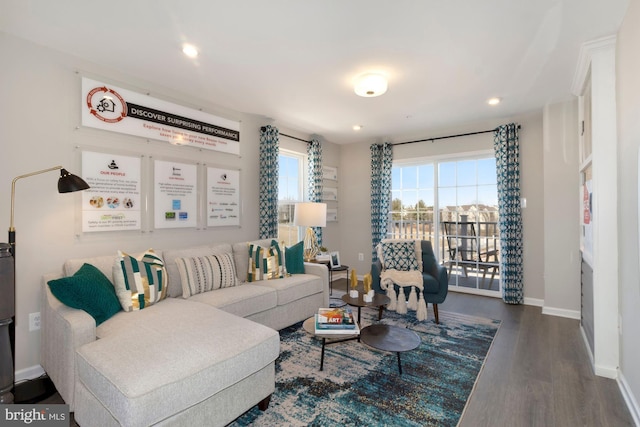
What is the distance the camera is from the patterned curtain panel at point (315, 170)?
5.16 m

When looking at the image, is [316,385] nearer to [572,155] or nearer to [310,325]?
[310,325]

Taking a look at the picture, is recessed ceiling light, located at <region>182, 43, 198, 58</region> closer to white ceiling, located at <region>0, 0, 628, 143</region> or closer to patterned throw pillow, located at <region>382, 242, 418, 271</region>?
white ceiling, located at <region>0, 0, 628, 143</region>

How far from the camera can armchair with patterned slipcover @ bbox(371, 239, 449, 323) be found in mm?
3551

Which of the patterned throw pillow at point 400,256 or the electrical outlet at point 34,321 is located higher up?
the patterned throw pillow at point 400,256

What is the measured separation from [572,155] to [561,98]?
2.28 ft

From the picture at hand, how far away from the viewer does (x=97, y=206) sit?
9.31ft

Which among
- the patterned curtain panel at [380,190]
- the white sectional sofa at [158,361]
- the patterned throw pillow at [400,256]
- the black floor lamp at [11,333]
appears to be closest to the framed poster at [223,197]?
the white sectional sofa at [158,361]

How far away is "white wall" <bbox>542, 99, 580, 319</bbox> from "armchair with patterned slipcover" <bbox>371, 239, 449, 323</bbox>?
1.45 meters

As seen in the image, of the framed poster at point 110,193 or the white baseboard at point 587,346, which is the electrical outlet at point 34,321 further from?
the white baseboard at point 587,346

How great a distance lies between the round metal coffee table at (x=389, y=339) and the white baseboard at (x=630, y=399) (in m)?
1.29

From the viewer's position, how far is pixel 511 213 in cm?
430

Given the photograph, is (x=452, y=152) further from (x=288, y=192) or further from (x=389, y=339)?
(x=389, y=339)

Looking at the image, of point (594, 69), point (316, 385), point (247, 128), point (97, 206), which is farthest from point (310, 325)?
point (594, 69)

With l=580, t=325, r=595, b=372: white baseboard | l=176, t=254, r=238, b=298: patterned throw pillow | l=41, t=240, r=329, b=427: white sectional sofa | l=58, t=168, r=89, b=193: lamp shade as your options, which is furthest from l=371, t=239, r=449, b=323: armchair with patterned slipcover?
l=58, t=168, r=89, b=193: lamp shade
